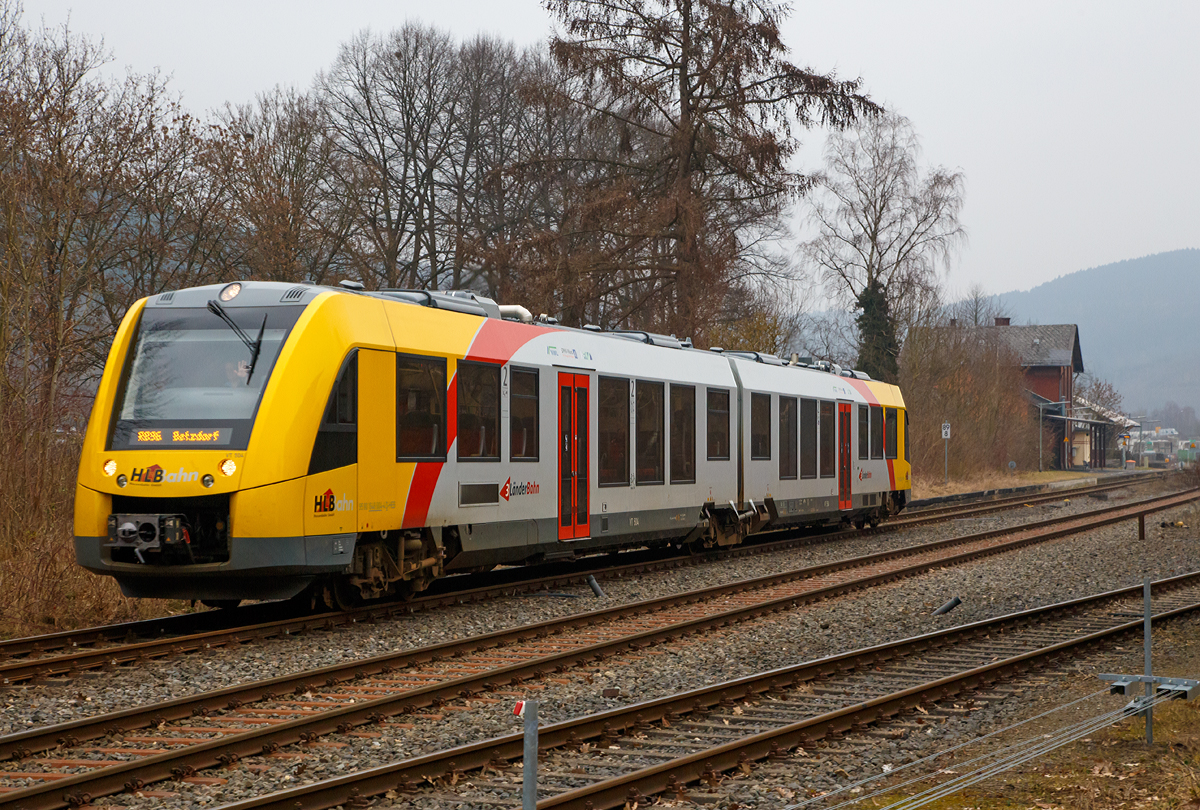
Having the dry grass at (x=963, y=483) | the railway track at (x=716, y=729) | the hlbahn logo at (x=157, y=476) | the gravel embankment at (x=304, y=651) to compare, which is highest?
the hlbahn logo at (x=157, y=476)

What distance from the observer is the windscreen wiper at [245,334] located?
10.3m

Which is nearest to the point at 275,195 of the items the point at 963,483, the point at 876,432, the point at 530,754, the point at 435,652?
the point at 876,432

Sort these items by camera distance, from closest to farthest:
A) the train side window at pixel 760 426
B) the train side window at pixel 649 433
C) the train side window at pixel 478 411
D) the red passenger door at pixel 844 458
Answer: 1. the train side window at pixel 478 411
2. the train side window at pixel 649 433
3. the train side window at pixel 760 426
4. the red passenger door at pixel 844 458

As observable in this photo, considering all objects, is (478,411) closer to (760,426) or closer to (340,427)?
(340,427)

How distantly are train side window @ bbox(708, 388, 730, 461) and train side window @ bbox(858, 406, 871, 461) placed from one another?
19.3 feet

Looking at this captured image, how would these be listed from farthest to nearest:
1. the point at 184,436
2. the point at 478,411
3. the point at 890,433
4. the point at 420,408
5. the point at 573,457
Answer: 1. the point at 890,433
2. the point at 573,457
3. the point at 478,411
4. the point at 420,408
5. the point at 184,436

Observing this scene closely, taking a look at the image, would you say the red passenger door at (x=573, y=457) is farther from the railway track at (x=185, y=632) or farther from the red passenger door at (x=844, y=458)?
the red passenger door at (x=844, y=458)

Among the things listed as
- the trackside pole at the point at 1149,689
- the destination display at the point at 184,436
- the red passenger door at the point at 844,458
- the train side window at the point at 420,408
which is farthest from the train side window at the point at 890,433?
the trackside pole at the point at 1149,689

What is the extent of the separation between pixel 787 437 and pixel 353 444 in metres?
10.8

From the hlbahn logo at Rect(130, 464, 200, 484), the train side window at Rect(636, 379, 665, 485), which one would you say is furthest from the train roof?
the hlbahn logo at Rect(130, 464, 200, 484)

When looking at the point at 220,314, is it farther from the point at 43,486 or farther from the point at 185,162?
the point at 185,162

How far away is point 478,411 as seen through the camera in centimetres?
1246

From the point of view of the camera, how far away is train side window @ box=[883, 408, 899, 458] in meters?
24.4

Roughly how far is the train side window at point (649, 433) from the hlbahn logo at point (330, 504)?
18.6ft
